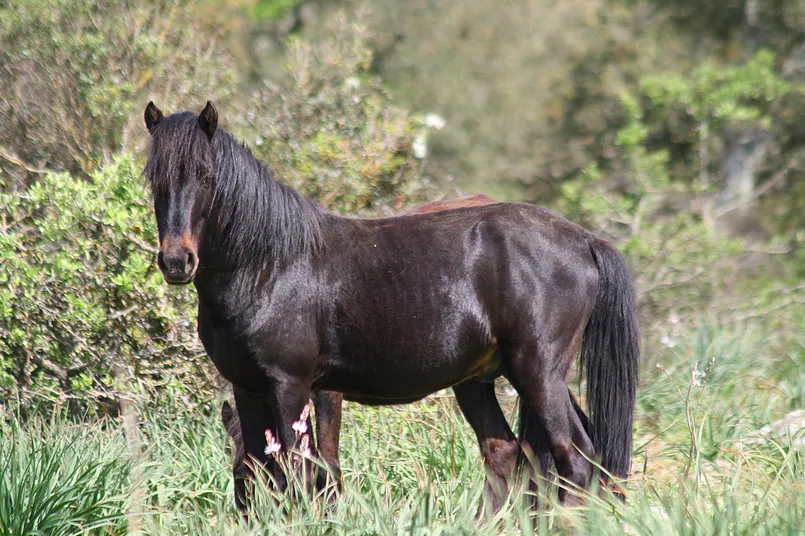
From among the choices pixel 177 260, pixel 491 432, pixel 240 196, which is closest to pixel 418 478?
pixel 491 432

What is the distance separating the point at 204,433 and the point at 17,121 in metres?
3.30

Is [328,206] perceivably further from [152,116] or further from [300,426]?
[300,426]

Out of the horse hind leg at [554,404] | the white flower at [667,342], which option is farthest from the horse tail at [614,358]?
the white flower at [667,342]

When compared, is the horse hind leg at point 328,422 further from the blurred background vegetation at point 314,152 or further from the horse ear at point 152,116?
the horse ear at point 152,116

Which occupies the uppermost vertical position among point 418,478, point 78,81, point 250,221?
point 78,81

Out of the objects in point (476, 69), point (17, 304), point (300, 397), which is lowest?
point (300, 397)

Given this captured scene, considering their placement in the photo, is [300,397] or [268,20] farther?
[268,20]

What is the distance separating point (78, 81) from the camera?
7.41m

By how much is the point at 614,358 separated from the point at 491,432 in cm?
79

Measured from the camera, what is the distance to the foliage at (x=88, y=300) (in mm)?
5840

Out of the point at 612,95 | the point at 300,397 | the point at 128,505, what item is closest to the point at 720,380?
the point at 300,397

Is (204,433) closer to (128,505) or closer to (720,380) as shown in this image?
(128,505)

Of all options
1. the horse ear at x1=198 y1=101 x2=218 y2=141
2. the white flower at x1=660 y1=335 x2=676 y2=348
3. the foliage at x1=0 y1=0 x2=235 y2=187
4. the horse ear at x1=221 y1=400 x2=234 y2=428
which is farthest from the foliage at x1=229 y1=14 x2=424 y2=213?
the horse ear at x1=198 y1=101 x2=218 y2=141

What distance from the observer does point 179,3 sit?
8266 millimetres
